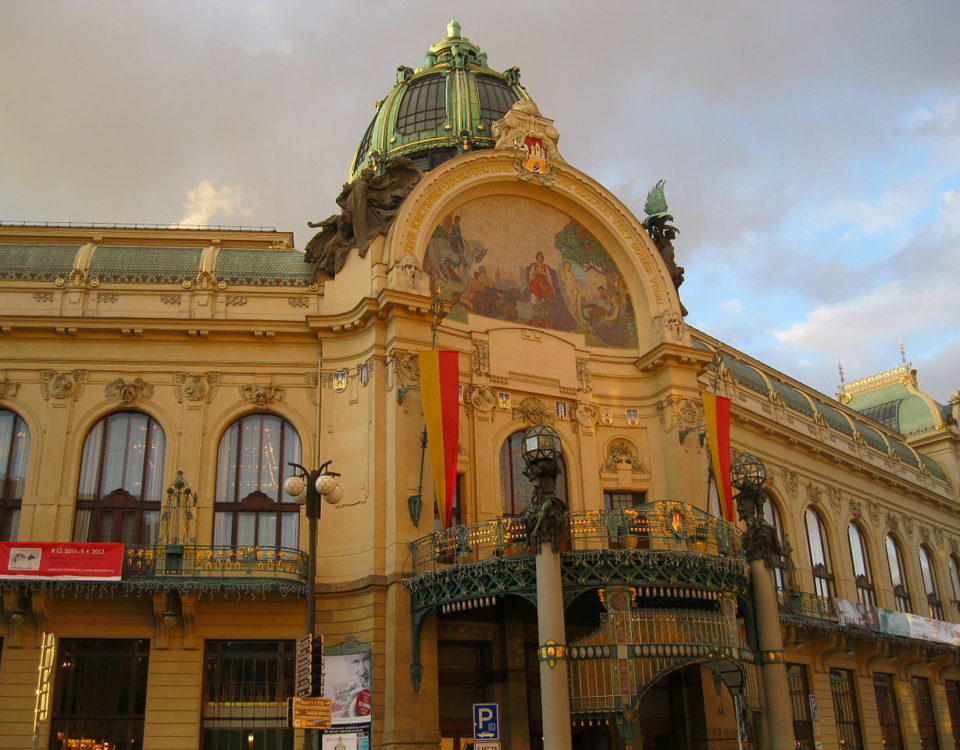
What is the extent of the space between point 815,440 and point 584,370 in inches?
576

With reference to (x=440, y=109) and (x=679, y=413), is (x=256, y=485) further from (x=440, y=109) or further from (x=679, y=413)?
(x=440, y=109)

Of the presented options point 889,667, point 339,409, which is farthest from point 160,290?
point 889,667

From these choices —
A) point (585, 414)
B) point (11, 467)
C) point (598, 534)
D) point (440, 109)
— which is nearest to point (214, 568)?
point (11, 467)

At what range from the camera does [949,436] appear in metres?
56.5

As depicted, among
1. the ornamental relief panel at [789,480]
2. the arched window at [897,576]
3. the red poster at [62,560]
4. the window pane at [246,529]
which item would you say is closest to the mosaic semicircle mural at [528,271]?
the window pane at [246,529]

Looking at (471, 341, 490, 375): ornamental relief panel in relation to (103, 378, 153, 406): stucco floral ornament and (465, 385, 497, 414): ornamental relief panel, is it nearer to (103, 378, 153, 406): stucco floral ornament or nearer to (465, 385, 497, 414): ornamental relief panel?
(465, 385, 497, 414): ornamental relief panel

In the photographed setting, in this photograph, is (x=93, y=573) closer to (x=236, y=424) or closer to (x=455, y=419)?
(x=236, y=424)

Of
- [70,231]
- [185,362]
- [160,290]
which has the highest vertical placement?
[70,231]

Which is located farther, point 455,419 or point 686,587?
point 455,419

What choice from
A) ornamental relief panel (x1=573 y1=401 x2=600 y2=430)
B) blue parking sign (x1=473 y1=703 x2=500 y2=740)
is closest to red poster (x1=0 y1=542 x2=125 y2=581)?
blue parking sign (x1=473 y1=703 x2=500 y2=740)

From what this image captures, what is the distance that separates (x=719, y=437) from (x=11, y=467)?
20.3 metres

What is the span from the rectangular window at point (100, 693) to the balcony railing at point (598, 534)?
7598mm

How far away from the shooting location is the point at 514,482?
2992cm

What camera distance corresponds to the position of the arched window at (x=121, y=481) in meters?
27.6
